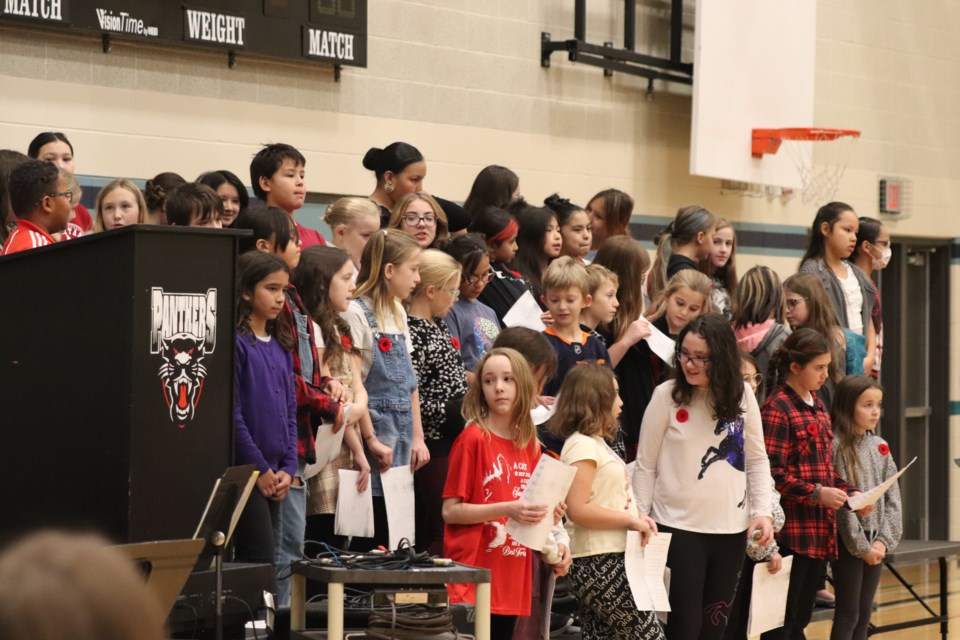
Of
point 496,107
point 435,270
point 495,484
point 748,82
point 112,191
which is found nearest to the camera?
point 495,484

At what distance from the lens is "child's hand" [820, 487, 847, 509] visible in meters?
5.24

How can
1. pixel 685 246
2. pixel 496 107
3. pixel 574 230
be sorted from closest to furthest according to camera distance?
pixel 574 230
pixel 685 246
pixel 496 107

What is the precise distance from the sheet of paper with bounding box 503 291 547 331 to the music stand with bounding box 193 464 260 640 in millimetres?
2139

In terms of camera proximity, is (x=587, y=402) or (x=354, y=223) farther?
(x=354, y=223)

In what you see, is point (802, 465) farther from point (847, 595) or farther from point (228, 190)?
point (228, 190)

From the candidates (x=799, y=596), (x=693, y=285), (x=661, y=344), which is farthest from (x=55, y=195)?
(x=799, y=596)

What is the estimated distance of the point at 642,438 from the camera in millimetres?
4848

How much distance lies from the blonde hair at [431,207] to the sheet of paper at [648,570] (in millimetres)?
1621

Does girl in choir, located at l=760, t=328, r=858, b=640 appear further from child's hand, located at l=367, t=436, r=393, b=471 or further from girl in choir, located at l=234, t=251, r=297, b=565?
girl in choir, located at l=234, t=251, r=297, b=565

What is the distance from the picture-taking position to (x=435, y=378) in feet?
16.2

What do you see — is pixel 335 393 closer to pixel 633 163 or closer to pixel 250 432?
pixel 250 432

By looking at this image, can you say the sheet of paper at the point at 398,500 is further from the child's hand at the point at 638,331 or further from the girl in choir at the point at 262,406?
the child's hand at the point at 638,331

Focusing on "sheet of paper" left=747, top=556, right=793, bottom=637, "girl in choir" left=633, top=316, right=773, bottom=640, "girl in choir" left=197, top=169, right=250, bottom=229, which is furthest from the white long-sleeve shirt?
"girl in choir" left=197, top=169, right=250, bottom=229

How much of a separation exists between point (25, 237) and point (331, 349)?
1128 millimetres
